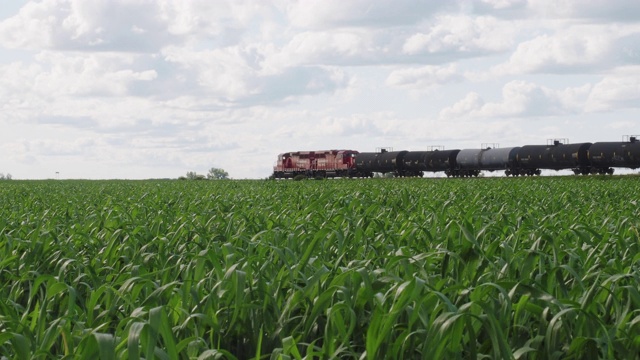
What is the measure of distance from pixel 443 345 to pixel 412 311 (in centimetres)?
70

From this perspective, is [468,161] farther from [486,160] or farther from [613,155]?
[613,155]

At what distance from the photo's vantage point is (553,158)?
2606 inches

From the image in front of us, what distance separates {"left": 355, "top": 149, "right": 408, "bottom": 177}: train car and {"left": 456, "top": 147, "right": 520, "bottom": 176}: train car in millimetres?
6263

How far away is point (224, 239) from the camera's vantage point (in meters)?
8.95

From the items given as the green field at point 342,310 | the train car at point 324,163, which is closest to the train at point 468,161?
the train car at point 324,163

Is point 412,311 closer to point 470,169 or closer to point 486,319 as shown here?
point 486,319

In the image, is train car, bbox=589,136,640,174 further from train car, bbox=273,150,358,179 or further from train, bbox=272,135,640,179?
train car, bbox=273,150,358,179

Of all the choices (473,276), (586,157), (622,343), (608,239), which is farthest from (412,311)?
(586,157)

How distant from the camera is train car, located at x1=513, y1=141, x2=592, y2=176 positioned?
2534 inches

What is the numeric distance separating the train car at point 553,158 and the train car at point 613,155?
798 millimetres

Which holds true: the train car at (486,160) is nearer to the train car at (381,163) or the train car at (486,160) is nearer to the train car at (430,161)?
the train car at (430,161)

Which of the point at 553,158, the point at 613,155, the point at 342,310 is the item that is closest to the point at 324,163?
the point at 553,158

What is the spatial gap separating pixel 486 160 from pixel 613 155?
42.2 feet

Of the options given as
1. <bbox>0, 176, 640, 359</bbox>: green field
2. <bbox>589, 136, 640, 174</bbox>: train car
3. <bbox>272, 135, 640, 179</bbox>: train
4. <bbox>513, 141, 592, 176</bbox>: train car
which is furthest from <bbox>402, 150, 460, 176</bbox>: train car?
<bbox>0, 176, 640, 359</bbox>: green field
